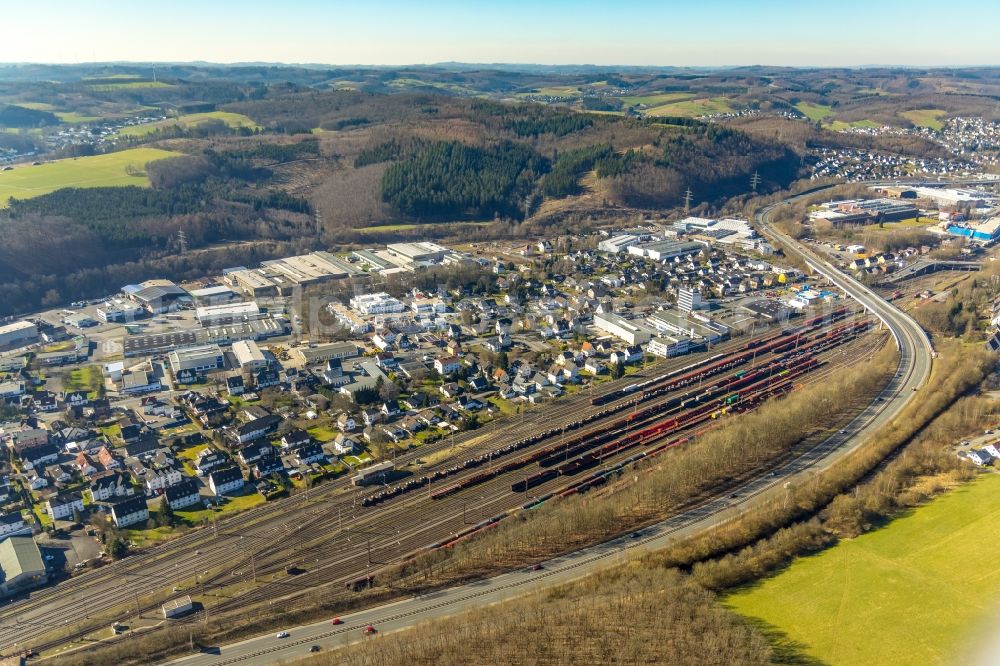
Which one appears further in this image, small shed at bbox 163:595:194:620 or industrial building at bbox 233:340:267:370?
industrial building at bbox 233:340:267:370

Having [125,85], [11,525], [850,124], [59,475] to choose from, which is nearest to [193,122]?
[125,85]

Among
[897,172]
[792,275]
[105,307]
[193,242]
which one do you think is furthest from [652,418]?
[897,172]

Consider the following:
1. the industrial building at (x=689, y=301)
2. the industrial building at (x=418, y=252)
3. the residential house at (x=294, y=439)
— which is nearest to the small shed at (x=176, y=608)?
the residential house at (x=294, y=439)

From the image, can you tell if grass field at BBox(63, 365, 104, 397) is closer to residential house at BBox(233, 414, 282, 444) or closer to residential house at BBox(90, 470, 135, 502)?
residential house at BBox(90, 470, 135, 502)

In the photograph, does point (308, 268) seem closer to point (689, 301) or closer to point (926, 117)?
point (689, 301)

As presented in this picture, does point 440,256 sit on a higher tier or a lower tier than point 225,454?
higher

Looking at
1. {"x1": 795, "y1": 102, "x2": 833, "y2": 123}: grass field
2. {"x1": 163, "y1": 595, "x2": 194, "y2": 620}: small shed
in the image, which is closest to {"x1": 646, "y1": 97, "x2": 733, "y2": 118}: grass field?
{"x1": 795, "y1": 102, "x2": 833, "y2": 123}: grass field

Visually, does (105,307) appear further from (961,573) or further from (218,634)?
(961,573)
